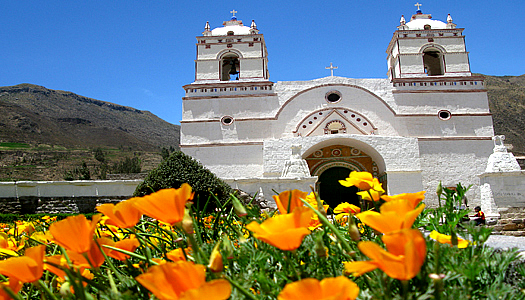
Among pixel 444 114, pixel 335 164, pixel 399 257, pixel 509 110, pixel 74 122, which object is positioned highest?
pixel 74 122

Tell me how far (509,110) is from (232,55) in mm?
42744

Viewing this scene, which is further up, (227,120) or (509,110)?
(509,110)

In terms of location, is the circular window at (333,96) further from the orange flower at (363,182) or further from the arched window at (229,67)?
the orange flower at (363,182)

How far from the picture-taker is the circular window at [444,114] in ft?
48.9

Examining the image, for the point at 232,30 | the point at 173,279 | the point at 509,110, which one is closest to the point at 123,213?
the point at 173,279

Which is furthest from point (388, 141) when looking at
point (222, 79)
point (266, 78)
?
point (222, 79)

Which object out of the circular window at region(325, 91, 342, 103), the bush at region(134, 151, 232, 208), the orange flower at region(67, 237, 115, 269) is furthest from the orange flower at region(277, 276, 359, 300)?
the circular window at region(325, 91, 342, 103)

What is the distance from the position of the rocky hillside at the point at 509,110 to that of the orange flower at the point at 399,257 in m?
43.1

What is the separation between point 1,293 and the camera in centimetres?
92

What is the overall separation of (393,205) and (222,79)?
16.0 metres

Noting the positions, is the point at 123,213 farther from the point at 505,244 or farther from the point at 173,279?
the point at 505,244

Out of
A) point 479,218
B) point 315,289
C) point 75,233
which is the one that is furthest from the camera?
point 479,218

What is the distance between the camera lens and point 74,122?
224 feet

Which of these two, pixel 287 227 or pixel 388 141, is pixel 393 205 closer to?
pixel 287 227
